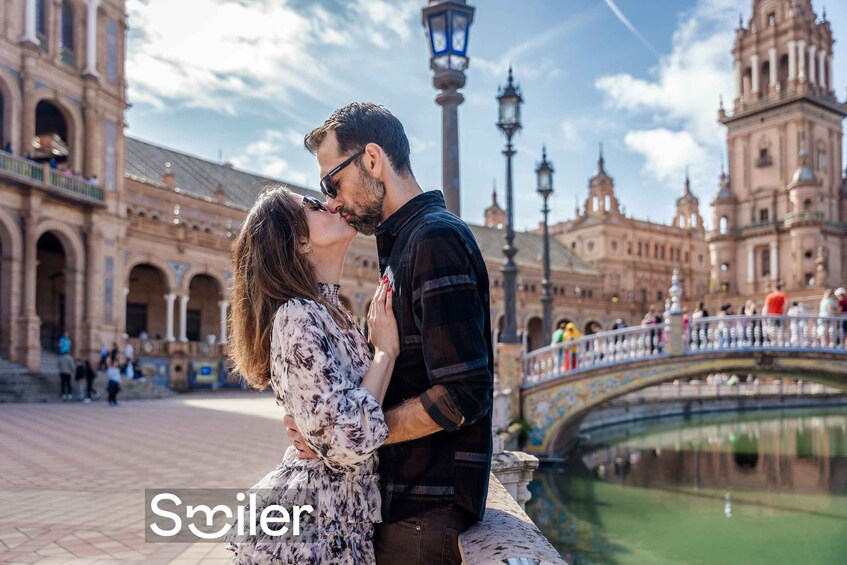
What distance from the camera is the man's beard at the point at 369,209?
2.24 metres

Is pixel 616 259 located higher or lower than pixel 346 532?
higher

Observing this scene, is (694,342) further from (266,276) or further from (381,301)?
(266,276)

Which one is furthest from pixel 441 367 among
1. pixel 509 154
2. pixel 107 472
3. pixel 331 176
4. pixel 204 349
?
pixel 204 349

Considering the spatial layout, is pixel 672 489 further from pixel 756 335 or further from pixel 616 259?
pixel 616 259

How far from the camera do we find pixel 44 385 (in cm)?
2144

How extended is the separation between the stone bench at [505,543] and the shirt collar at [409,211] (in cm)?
90

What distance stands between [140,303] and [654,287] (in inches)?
2021

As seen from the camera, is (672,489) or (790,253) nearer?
(672,489)

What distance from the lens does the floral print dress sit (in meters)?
1.90

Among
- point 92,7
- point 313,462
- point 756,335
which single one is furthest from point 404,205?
point 92,7

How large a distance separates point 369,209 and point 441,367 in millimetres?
633

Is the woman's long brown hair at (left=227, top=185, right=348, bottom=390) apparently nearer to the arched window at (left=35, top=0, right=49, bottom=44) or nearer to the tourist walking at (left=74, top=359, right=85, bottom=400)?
the tourist walking at (left=74, top=359, right=85, bottom=400)

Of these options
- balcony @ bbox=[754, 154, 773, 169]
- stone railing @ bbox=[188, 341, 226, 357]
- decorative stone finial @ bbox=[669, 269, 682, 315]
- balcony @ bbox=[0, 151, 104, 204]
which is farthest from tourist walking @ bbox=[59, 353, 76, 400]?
balcony @ bbox=[754, 154, 773, 169]

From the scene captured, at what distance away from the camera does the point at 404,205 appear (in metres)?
2.25
